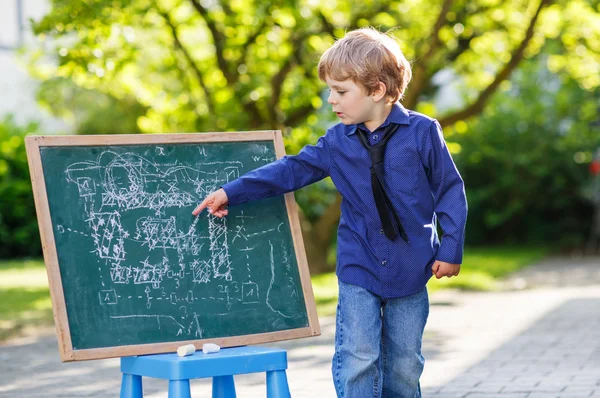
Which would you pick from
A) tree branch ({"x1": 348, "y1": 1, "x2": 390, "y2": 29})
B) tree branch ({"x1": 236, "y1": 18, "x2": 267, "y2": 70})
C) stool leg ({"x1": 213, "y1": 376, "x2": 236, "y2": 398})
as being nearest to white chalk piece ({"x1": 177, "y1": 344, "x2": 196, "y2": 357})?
stool leg ({"x1": 213, "y1": 376, "x2": 236, "y2": 398})

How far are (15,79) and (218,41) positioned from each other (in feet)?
53.3

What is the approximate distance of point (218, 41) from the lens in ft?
43.8

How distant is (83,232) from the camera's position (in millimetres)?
4426

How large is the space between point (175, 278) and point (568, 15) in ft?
33.9

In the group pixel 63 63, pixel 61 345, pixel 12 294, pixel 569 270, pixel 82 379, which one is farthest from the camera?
pixel 569 270

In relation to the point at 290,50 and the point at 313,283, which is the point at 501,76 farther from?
the point at 313,283

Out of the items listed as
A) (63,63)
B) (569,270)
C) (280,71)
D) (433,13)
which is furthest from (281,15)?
(569,270)

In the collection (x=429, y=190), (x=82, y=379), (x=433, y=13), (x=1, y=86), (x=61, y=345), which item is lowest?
(x=82, y=379)

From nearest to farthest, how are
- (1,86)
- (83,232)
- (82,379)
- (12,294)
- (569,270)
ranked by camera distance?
1. (83,232)
2. (82,379)
3. (12,294)
4. (569,270)
5. (1,86)

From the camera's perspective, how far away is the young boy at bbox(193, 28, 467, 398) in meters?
4.25

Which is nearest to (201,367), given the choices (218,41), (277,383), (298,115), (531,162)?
(277,383)

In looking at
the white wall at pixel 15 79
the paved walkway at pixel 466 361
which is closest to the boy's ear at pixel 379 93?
the paved walkway at pixel 466 361

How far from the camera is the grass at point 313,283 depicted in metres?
11.5

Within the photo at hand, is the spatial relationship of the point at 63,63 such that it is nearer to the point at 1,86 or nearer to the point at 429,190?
the point at 429,190
